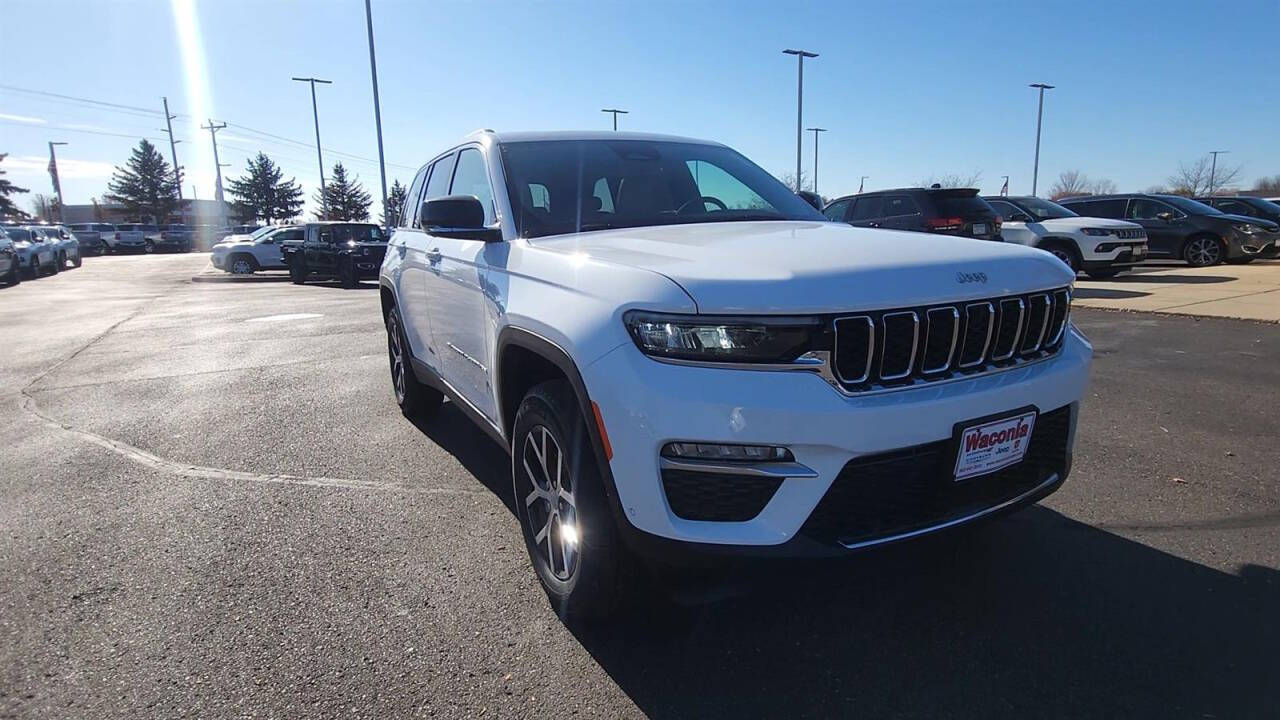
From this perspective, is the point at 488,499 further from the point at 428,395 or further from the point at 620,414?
the point at 620,414

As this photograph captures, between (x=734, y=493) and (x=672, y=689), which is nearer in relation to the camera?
(x=734, y=493)

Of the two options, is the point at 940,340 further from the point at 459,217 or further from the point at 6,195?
the point at 6,195

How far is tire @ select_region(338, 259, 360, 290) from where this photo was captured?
62.2 ft

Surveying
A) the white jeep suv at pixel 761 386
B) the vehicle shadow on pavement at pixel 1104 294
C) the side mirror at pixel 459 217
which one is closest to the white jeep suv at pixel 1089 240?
the vehicle shadow on pavement at pixel 1104 294

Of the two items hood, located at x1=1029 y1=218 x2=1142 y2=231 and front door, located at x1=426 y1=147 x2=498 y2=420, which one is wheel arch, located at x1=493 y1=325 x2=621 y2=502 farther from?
hood, located at x1=1029 y1=218 x2=1142 y2=231

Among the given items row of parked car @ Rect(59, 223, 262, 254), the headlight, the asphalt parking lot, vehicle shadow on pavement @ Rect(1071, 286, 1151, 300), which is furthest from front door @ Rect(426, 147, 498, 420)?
row of parked car @ Rect(59, 223, 262, 254)

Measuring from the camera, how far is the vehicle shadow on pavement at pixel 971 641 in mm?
2252

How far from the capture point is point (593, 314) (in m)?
2.34

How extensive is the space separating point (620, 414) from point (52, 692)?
2039 millimetres

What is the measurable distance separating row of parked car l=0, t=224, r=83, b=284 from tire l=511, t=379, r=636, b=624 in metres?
25.3

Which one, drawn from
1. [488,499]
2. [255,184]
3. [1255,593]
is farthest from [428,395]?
[255,184]

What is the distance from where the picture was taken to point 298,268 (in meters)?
20.7

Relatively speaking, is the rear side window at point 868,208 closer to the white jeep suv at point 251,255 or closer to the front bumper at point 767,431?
the front bumper at point 767,431

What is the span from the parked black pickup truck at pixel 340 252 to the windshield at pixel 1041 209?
47.8 ft
